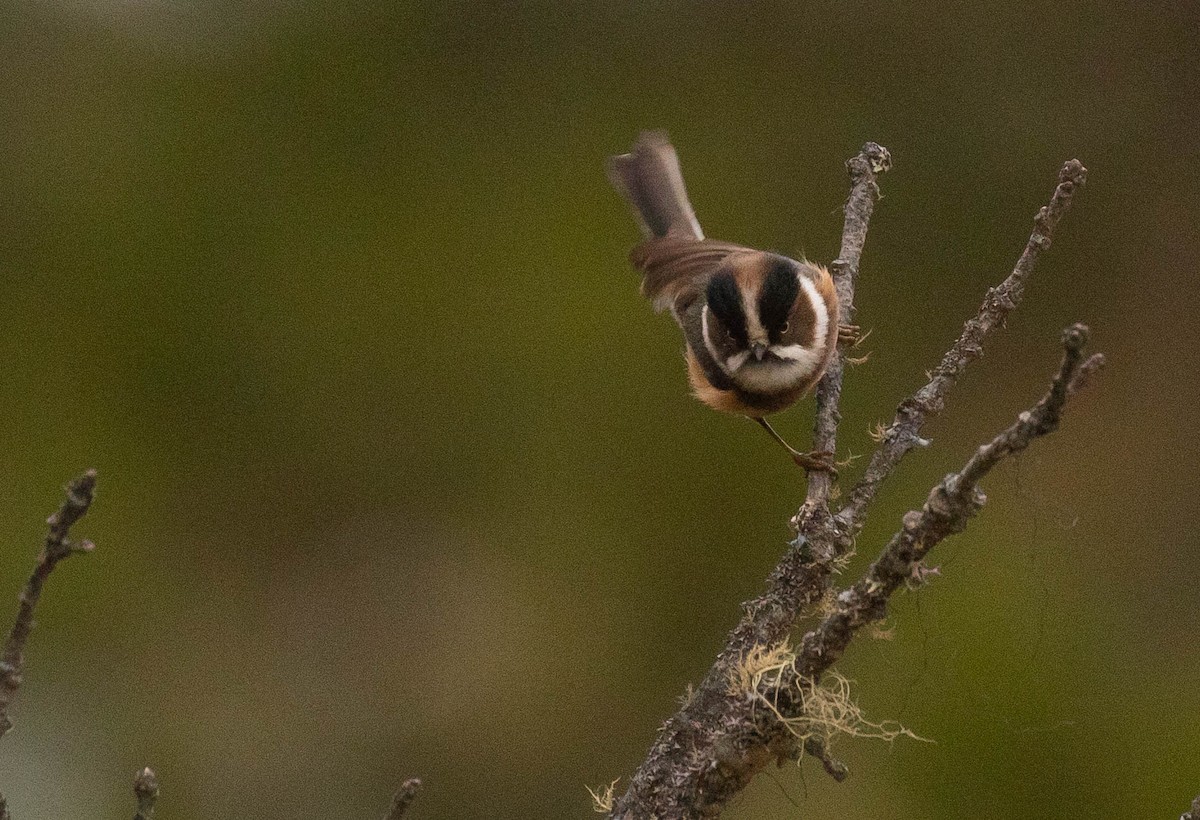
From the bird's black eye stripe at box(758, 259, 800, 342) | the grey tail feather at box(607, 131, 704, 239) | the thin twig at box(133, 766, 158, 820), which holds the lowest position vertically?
the thin twig at box(133, 766, 158, 820)

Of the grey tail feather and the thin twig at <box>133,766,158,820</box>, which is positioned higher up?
the grey tail feather

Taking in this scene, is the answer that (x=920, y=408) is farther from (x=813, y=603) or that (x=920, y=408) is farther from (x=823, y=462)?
(x=823, y=462)

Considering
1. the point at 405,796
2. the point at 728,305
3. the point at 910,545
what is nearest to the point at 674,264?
the point at 728,305

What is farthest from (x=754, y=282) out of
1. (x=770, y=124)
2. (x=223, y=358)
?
(x=223, y=358)

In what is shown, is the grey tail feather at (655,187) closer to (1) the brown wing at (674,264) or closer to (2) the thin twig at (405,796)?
(1) the brown wing at (674,264)

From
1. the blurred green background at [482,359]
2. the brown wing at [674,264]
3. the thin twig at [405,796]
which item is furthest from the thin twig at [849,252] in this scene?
the thin twig at [405,796]

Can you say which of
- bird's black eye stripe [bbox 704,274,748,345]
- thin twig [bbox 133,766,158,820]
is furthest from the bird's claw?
thin twig [bbox 133,766,158,820]

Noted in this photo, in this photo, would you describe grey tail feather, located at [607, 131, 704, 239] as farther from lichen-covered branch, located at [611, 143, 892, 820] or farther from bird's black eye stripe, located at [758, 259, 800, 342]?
lichen-covered branch, located at [611, 143, 892, 820]

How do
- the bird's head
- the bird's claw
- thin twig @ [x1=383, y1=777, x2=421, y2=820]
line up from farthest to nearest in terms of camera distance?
the bird's head
the bird's claw
thin twig @ [x1=383, y1=777, x2=421, y2=820]
